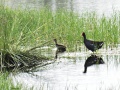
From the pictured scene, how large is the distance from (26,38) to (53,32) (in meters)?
2.28

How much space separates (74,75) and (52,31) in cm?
444

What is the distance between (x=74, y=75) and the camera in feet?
35.8

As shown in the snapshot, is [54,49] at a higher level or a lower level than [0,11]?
lower

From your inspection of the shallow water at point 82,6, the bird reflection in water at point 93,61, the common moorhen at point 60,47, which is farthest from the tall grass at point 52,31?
the shallow water at point 82,6

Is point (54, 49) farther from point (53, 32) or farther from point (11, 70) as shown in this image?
point (11, 70)

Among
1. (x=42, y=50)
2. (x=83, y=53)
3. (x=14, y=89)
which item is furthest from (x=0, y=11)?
(x=14, y=89)

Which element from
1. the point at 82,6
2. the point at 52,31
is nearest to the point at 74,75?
the point at 52,31

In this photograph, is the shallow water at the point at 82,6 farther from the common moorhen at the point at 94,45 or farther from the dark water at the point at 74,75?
the dark water at the point at 74,75

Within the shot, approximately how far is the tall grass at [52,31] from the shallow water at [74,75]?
35.8 inches

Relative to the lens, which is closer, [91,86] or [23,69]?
[91,86]

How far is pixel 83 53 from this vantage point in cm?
1387

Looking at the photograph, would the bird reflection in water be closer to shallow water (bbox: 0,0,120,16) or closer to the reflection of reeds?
the reflection of reeds

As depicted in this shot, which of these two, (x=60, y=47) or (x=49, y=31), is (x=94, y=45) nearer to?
(x=60, y=47)

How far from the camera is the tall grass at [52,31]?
1233 cm
